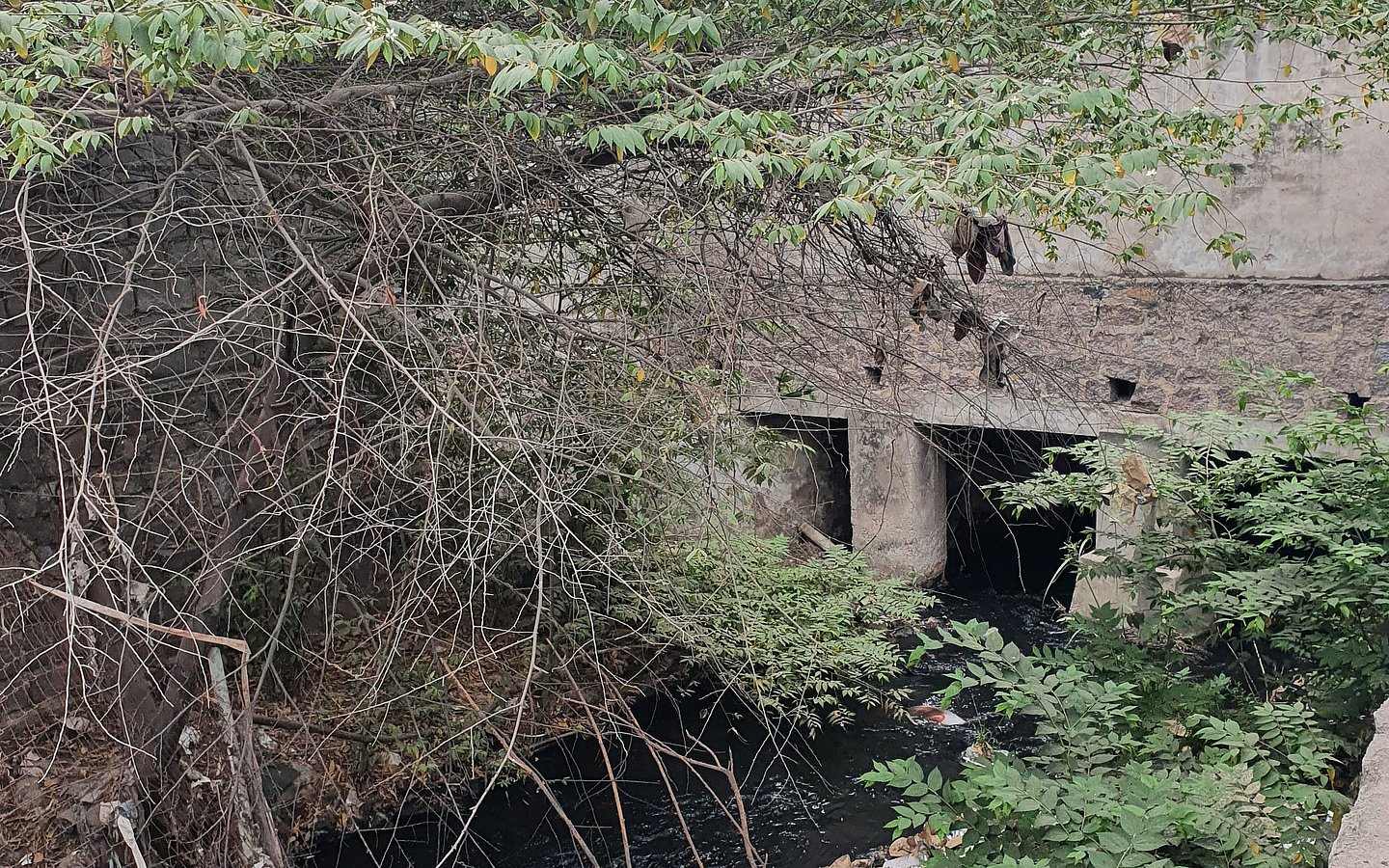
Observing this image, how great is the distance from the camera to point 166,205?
4031 millimetres

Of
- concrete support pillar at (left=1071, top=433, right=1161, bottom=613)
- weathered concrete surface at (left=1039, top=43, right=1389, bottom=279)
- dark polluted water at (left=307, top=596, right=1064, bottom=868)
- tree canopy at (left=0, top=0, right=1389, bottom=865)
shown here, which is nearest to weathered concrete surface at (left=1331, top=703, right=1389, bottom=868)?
tree canopy at (left=0, top=0, right=1389, bottom=865)

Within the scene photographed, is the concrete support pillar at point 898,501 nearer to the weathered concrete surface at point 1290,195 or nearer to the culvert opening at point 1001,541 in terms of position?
the culvert opening at point 1001,541

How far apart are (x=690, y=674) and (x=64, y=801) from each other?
145 inches

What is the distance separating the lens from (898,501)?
28.3 ft

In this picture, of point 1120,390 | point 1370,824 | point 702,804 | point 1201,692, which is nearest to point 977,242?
point 1201,692

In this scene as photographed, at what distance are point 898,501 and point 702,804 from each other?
3656 millimetres

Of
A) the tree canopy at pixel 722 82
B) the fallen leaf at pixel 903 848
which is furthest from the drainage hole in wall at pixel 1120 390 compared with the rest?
the fallen leaf at pixel 903 848

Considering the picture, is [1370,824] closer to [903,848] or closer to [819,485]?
[903,848]

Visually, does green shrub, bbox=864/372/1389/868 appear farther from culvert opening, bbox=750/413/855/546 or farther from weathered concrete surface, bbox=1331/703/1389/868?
culvert opening, bbox=750/413/855/546

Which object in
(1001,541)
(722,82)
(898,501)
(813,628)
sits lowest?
(1001,541)

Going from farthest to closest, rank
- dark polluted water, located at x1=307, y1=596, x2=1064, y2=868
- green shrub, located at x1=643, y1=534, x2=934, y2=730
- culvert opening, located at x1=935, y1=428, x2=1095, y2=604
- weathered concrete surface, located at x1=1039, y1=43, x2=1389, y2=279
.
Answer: culvert opening, located at x1=935, y1=428, x2=1095, y2=604
weathered concrete surface, located at x1=1039, y1=43, x2=1389, y2=279
green shrub, located at x1=643, y1=534, x2=934, y2=730
dark polluted water, located at x1=307, y1=596, x2=1064, y2=868

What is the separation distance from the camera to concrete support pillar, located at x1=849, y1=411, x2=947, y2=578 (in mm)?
8531

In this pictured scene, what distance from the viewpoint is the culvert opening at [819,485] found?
894 centimetres

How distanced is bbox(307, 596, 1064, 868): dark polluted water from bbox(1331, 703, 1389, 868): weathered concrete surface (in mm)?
2229
